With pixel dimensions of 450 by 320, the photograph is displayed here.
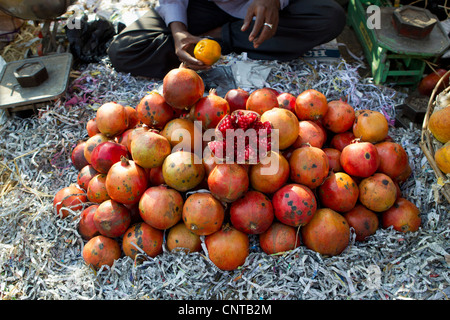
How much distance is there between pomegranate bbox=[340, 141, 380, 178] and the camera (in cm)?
203

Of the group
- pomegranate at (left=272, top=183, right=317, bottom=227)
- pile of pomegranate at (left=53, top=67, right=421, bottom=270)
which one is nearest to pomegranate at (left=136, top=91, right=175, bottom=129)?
pile of pomegranate at (left=53, top=67, right=421, bottom=270)

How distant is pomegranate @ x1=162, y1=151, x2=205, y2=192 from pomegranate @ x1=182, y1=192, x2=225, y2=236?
0.08m

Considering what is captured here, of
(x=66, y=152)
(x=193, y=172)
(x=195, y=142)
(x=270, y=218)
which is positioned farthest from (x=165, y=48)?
(x=270, y=218)

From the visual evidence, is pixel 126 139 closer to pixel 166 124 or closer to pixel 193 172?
pixel 166 124

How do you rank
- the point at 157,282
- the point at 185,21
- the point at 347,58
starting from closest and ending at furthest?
the point at 157,282
the point at 185,21
the point at 347,58

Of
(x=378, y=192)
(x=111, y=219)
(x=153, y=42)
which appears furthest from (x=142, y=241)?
(x=153, y=42)

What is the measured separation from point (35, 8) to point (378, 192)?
378 centimetres

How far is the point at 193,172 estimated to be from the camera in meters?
Result: 1.92

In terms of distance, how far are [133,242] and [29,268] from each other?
0.77m

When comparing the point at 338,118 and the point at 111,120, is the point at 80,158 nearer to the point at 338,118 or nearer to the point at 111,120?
the point at 111,120

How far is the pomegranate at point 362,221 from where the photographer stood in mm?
2078

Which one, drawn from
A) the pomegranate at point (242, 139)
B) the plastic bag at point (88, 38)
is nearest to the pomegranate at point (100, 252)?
the pomegranate at point (242, 139)

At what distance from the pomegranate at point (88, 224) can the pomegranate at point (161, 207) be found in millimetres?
432

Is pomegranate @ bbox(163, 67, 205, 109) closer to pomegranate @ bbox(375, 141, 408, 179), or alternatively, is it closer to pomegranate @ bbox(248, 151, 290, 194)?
pomegranate @ bbox(248, 151, 290, 194)
